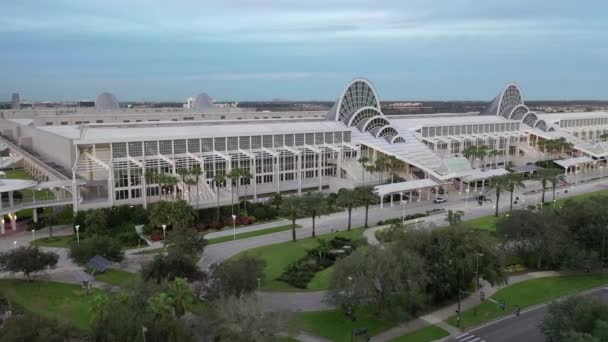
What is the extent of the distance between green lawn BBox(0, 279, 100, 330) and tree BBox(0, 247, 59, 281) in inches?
54.5

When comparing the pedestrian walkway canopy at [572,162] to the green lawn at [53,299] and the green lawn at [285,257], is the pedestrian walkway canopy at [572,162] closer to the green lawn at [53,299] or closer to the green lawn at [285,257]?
the green lawn at [285,257]

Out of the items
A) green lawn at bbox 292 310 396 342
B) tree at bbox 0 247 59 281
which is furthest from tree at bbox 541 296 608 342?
tree at bbox 0 247 59 281

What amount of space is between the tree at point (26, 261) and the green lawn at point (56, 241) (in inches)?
419

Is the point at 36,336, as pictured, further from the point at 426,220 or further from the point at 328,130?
the point at 328,130

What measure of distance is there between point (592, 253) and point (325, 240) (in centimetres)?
2533

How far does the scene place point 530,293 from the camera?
42.4 meters

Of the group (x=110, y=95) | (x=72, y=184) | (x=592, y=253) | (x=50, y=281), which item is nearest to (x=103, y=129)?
(x=72, y=184)

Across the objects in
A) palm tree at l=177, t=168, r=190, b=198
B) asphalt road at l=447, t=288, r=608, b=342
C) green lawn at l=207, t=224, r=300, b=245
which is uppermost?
palm tree at l=177, t=168, r=190, b=198

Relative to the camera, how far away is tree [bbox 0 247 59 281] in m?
42.0

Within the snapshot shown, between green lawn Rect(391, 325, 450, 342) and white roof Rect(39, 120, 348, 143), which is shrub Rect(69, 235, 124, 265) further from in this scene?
white roof Rect(39, 120, 348, 143)

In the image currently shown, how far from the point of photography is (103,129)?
7600 centimetres

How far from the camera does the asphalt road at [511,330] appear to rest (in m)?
34.4

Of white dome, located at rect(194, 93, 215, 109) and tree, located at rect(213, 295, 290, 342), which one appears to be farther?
white dome, located at rect(194, 93, 215, 109)

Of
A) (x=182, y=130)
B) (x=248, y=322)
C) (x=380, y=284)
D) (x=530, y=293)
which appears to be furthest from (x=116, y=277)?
(x=182, y=130)
